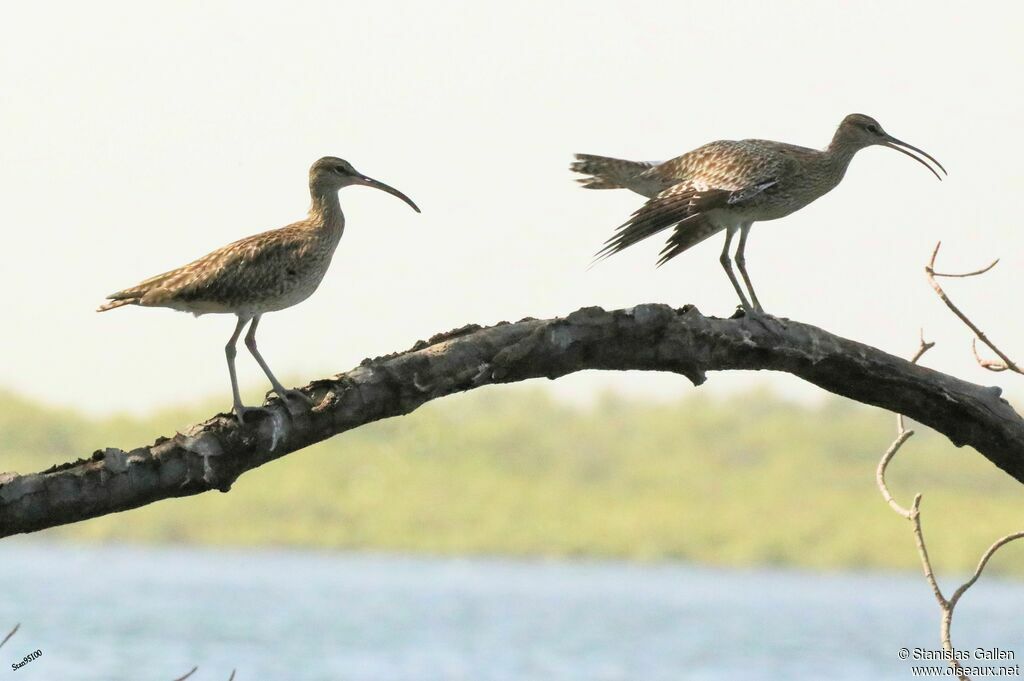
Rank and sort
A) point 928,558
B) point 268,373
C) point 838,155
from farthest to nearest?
point 838,155 < point 268,373 < point 928,558

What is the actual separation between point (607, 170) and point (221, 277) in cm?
295

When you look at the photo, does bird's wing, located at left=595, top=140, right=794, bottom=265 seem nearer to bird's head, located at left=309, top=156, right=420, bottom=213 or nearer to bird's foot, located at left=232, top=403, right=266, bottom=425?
bird's head, located at left=309, top=156, right=420, bottom=213

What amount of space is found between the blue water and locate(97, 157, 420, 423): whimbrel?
36.3ft

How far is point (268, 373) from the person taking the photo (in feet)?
20.0

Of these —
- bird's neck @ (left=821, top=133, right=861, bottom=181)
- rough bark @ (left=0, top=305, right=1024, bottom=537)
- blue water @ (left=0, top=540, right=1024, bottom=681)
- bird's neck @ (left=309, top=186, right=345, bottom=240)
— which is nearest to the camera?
rough bark @ (left=0, top=305, right=1024, bottom=537)

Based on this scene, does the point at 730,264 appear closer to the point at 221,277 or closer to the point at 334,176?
the point at 334,176

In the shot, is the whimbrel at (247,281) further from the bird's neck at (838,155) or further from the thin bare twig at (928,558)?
the bird's neck at (838,155)

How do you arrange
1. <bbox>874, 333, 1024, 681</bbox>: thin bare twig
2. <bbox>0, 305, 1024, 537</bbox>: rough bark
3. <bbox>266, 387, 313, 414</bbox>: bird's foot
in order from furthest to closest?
<bbox>874, 333, 1024, 681</bbox>: thin bare twig, <bbox>266, 387, 313, 414</bbox>: bird's foot, <bbox>0, 305, 1024, 537</bbox>: rough bark

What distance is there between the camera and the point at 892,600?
112ft

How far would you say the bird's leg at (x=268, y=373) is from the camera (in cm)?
466

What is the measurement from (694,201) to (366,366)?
123 inches

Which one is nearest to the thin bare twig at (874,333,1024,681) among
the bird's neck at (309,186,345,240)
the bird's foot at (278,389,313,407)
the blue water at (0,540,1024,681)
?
the bird's foot at (278,389,313,407)

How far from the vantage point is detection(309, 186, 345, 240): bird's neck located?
23.0ft

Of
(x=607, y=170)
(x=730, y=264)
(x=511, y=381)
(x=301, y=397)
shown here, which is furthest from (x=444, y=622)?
(x=301, y=397)
